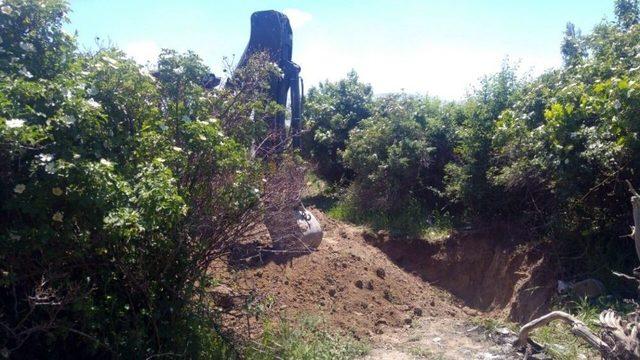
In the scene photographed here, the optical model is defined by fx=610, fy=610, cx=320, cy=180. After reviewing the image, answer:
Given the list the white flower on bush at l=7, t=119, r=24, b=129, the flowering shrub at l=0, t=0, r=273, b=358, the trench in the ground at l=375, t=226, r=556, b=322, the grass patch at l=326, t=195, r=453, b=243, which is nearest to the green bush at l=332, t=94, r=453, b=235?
the grass patch at l=326, t=195, r=453, b=243

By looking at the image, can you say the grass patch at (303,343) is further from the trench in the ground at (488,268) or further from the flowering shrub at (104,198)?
the trench in the ground at (488,268)

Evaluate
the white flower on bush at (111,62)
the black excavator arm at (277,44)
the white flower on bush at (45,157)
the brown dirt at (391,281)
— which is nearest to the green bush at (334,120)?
the brown dirt at (391,281)

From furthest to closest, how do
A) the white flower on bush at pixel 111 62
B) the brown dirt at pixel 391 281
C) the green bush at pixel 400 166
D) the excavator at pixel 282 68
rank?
the green bush at pixel 400 166 → the excavator at pixel 282 68 → the brown dirt at pixel 391 281 → the white flower on bush at pixel 111 62

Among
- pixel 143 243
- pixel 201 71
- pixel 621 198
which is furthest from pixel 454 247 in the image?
pixel 143 243

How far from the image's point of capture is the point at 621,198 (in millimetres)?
6633

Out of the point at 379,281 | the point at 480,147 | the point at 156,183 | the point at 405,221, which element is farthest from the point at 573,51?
the point at 156,183

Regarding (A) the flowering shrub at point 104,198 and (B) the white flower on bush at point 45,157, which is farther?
(A) the flowering shrub at point 104,198

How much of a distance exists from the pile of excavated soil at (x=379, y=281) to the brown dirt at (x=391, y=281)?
1 centimetres

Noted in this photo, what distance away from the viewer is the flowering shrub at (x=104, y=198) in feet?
10.8

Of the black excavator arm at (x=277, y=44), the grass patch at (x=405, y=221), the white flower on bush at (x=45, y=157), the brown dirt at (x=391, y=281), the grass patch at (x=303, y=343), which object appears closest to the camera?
the white flower on bush at (x=45, y=157)

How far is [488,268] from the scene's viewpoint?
27.5 feet

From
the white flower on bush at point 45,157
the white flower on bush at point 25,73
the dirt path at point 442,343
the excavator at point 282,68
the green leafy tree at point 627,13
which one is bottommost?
the dirt path at point 442,343

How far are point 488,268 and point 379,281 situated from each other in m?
1.96

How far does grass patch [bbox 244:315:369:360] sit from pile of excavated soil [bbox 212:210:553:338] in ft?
0.57
